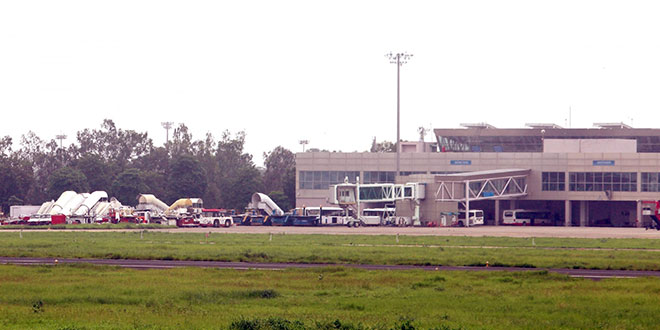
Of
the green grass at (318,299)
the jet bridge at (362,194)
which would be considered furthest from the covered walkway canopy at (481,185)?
the green grass at (318,299)

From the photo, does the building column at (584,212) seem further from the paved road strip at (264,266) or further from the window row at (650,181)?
the paved road strip at (264,266)

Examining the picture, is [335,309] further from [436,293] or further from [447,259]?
[447,259]

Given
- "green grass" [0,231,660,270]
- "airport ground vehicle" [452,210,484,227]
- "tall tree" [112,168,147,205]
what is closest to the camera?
"green grass" [0,231,660,270]

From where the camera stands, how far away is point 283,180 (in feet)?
589

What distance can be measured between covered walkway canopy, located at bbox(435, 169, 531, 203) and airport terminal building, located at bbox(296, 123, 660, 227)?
0.44 ft

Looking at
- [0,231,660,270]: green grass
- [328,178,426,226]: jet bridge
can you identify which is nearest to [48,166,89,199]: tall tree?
[328,178,426,226]: jet bridge

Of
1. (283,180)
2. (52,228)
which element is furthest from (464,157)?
(52,228)

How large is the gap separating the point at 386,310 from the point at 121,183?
137854 mm

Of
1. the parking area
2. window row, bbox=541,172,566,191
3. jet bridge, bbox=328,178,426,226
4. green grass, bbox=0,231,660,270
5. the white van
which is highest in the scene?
window row, bbox=541,172,566,191

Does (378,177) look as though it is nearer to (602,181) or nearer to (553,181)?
(553,181)

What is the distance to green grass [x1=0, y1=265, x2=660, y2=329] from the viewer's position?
22.7 metres

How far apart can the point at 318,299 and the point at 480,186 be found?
309ft

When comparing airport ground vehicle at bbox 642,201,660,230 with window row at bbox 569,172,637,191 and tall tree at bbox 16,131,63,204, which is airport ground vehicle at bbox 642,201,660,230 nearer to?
window row at bbox 569,172,637,191

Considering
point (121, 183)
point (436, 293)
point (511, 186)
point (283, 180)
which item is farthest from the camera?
point (283, 180)
